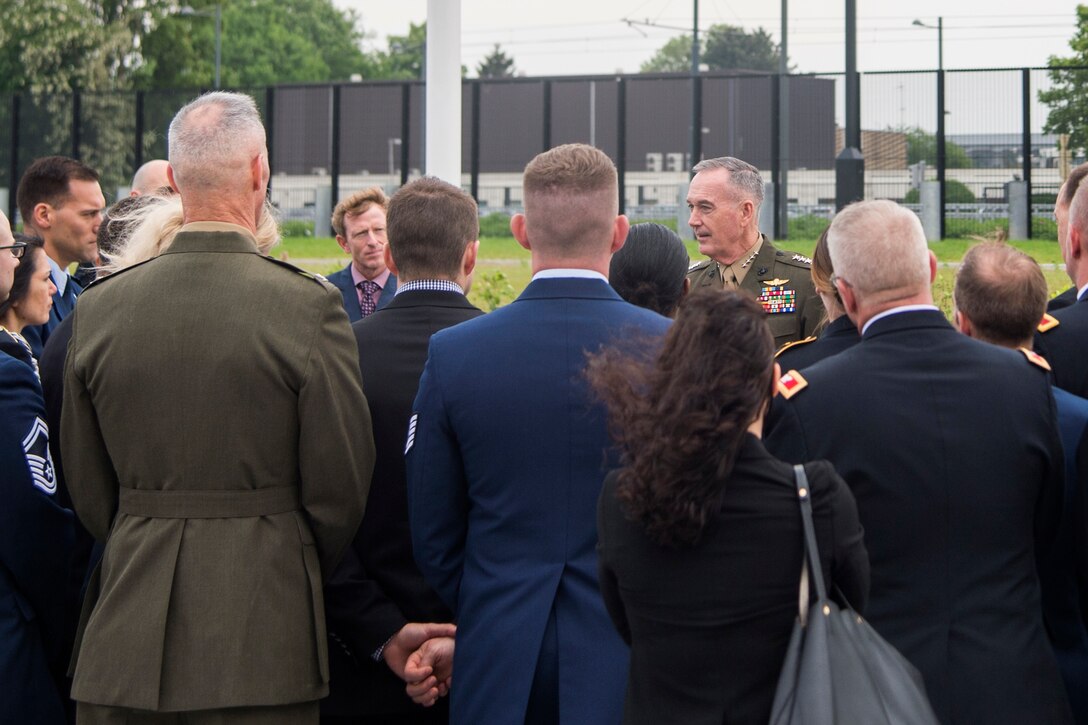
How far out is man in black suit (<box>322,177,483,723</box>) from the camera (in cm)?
Answer: 356

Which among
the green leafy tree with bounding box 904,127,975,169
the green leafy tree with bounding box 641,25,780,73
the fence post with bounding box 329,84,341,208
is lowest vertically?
the green leafy tree with bounding box 904,127,975,169

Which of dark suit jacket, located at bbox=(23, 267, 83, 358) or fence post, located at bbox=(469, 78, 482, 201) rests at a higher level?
fence post, located at bbox=(469, 78, 482, 201)

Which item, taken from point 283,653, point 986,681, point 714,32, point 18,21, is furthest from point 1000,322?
point 714,32

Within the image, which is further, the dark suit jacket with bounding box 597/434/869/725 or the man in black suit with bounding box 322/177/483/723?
the man in black suit with bounding box 322/177/483/723

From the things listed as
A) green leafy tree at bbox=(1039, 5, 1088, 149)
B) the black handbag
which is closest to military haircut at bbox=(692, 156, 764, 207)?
the black handbag

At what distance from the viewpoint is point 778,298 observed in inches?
230

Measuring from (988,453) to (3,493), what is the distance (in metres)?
2.60

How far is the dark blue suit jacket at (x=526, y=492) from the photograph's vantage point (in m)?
3.08

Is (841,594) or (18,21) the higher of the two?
(18,21)

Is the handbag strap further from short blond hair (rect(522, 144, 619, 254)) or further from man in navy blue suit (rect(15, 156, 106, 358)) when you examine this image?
man in navy blue suit (rect(15, 156, 106, 358))

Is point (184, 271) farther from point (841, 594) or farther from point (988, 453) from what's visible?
point (988, 453)

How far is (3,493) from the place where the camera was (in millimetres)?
3539

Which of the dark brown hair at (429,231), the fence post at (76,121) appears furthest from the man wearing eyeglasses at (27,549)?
the fence post at (76,121)

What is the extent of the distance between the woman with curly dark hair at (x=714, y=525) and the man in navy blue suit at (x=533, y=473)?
358 mm
